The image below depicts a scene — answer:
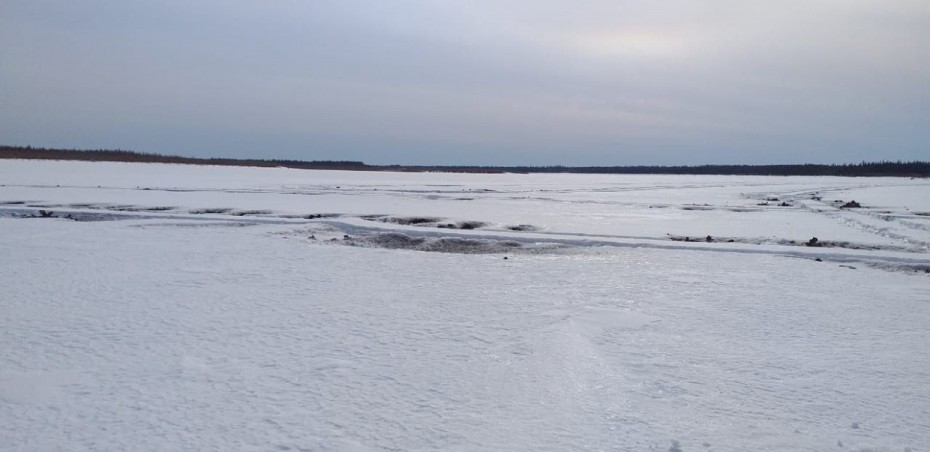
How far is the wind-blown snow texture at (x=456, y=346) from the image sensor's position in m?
2.38

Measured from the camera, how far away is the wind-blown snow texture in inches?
93.7

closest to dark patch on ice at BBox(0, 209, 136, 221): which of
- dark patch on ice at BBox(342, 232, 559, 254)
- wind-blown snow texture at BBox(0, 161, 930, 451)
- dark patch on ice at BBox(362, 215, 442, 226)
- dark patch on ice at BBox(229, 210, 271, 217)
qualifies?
dark patch on ice at BBox(229, 210, 271, 217)

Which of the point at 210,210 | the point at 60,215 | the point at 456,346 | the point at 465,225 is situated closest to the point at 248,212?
the point at 210,210

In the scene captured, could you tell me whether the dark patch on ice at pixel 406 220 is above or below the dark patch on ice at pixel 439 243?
above

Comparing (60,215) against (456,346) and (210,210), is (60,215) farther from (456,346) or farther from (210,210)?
(456,346)

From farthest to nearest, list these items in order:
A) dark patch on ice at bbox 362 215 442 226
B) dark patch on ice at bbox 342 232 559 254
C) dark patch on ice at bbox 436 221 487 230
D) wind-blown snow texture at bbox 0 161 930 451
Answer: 1. dark patch on ice at bbox 362 215 442 226
2. dark patch on ice at bbox 436 221 487 230
3. dark patch on ice at bbox 342 232 559 254
4. wind-blown snow texture at bbox 0 161 930 451

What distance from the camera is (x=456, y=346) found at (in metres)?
3.40

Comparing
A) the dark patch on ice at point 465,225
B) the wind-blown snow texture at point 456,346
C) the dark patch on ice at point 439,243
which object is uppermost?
the dark patch on ice at point 465,225

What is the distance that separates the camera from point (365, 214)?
11062 millimetres

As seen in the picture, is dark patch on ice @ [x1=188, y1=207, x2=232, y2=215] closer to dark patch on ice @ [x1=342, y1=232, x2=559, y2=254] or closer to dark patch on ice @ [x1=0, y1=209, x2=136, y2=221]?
dark patch on ice @ [x1=0, y1=209, x2=136, y2=221]

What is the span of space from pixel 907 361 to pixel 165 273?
515 cm

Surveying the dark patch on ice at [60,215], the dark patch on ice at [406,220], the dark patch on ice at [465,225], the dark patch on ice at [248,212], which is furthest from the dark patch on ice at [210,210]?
the dark patch on ice at [465,225]

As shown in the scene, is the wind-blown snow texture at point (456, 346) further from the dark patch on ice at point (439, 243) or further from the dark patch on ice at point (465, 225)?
the dark patch on ice at point (465, 225)

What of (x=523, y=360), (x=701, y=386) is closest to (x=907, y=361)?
(x=701, y=386)
